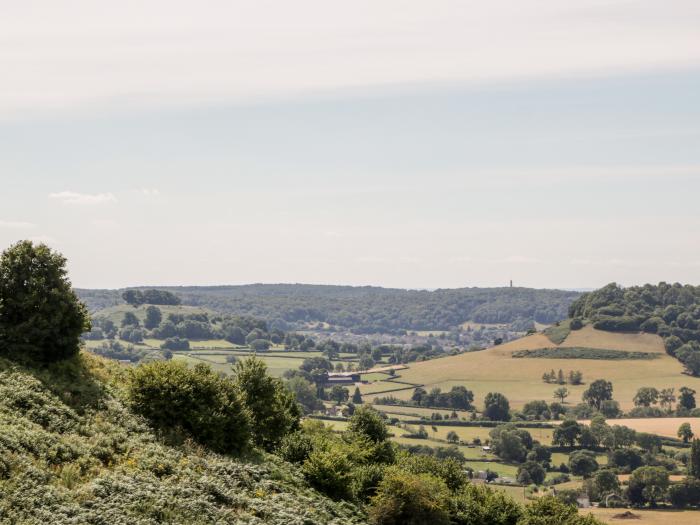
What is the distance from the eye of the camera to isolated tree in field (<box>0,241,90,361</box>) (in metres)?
46.6

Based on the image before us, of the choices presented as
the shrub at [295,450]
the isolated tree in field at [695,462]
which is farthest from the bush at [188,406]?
the isolated tree in field at [695,462]

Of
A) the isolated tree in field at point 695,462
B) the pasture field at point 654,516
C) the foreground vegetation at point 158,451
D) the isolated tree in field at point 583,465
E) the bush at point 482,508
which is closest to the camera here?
the foreground vegetation at point 158,451

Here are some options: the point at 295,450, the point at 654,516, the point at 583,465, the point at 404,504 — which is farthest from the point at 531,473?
the point at 404,504

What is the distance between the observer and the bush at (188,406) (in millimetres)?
44781

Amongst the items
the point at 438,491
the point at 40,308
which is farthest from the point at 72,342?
the point at 438,491

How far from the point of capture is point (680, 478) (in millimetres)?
164875

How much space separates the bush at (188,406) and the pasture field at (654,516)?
10004 cm

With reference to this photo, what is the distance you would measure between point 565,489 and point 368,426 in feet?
375

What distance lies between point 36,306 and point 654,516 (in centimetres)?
12594

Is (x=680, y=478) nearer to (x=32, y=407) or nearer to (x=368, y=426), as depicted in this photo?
(x=368, y=426)

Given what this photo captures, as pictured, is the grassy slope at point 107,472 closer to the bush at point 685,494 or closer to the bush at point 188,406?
the bush at point 188,406

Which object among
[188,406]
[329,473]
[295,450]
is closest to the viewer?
[188,406]

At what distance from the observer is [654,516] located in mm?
142875

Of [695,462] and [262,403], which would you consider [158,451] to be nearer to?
Answer: [262,403]
